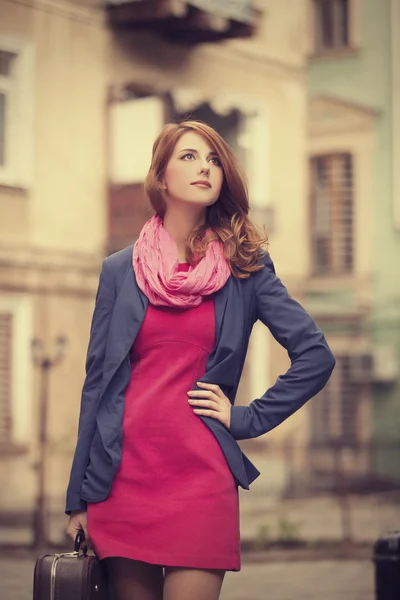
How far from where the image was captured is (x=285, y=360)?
9.98 m

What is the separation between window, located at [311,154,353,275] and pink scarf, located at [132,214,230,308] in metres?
7.85

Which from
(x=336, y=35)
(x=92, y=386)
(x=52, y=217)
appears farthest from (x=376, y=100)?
(x=92, y=386)

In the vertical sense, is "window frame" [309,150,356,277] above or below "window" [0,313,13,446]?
above

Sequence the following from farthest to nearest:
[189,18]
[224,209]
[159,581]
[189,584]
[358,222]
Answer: [358,222]
[189,18]
[224,209]
[159,581]
[189,584]

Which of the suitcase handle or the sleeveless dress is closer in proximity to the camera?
the sleeveless dress

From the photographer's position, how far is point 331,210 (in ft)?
34.5

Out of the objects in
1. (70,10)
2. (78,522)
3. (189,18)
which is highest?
(189,18)

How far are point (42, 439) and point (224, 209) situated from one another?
18.6 ft

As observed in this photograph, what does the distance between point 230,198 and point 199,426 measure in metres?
0.51

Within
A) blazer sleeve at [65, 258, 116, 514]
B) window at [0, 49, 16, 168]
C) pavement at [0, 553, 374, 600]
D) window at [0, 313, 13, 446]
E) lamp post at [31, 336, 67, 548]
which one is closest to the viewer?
blazer sleeve at [65, 258, 116, 514]

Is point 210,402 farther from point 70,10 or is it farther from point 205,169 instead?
point 70,10

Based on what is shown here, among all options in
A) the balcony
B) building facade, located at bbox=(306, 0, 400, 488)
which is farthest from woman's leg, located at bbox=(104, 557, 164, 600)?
building facade, located at bbox=(306, 0, 400, 488)

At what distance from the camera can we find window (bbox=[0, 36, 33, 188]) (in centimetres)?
770

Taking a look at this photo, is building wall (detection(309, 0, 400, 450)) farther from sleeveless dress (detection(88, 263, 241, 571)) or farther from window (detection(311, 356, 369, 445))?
sleeveless dress (detection(88, 263, 241, 571))
